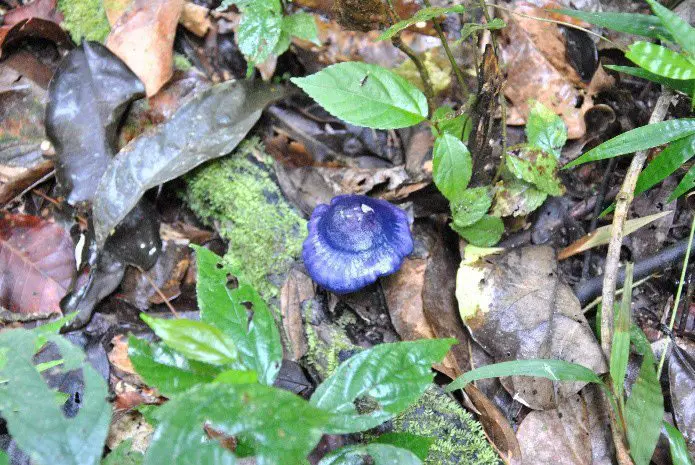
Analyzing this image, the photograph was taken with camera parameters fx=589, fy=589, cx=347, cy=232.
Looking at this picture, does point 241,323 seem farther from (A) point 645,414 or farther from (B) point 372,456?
(A) point 645,414

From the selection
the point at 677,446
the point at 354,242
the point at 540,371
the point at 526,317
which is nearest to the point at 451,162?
the point at 354,242

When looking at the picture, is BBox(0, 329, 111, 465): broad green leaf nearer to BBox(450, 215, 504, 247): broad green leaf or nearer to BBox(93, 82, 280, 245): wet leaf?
BBox(93, 82, 280, 245): wet leaf

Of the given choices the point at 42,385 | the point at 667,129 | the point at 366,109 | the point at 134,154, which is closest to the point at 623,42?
the point at 667,129

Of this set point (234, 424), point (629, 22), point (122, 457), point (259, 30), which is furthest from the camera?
point (259, 30)

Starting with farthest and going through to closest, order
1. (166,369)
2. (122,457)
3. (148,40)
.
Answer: (148,40) < (122,457) < (166,369)

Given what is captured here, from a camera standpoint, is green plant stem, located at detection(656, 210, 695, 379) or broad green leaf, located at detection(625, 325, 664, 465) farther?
green plant stem, located at detection(656, 210, 695, 379)

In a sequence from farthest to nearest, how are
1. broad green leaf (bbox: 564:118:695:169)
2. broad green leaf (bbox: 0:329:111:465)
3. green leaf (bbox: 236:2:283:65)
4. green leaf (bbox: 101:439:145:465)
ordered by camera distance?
green leaf (bbox: 236:2:283:65) → broad green leaf (bbox: 564:118:695:169) → green leaf (bbox: 101:439:145:465) → broad green leaf (bbox: 0:329:111:465)

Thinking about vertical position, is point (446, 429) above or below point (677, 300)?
below

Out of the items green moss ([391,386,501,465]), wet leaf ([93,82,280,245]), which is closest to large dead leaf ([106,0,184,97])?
wet leaf ([93,82,280,245])
